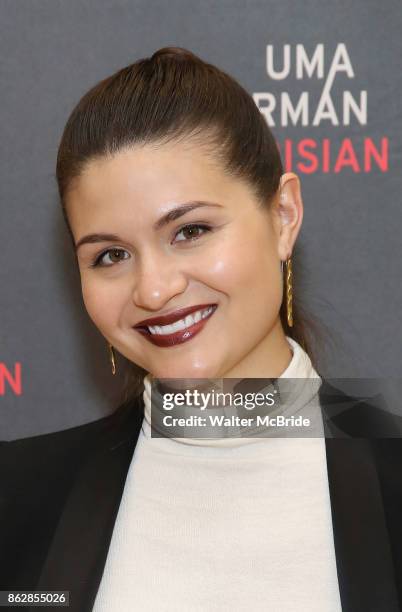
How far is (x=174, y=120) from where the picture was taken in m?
1.15

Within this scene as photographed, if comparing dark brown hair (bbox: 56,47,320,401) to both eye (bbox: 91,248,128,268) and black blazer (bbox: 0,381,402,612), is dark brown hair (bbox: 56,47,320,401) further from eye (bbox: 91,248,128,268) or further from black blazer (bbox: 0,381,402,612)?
black blazer (bbox: 0,381,402,612)

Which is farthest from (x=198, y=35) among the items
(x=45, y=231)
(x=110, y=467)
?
(x=110, y=467)

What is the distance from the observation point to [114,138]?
3.75 ft

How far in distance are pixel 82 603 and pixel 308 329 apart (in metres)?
0.66

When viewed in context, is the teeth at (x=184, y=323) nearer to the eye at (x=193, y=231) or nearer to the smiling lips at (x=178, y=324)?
the smiling lips at (x=178, y=324)

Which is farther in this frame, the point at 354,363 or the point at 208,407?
the point at 354,363

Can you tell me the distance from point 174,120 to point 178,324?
0.29 m

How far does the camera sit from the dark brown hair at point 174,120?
45.2 inches

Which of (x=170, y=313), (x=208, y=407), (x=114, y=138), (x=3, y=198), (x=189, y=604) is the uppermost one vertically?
(x=3, y=198)

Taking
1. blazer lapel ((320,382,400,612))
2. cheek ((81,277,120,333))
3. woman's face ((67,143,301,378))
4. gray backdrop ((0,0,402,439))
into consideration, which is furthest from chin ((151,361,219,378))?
gray backdrop ((0,0,402,439))

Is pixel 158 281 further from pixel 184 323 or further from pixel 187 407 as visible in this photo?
pixel 187 407

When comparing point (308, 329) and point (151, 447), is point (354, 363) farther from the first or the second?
point (151, 447)

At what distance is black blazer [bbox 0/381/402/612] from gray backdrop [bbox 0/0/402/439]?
29 centimetres

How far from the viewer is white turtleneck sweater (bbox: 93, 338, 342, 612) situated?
1.12 meters
